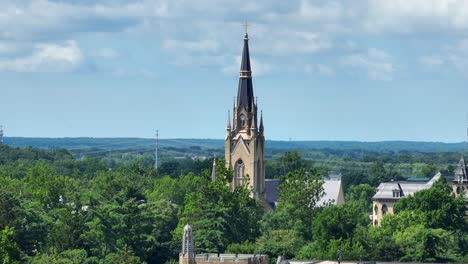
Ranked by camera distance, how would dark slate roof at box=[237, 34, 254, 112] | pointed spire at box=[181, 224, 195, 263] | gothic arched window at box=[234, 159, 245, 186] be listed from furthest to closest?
1. gothic arched window at box=[234, 159, 245, 186]
2. dark slate roof at box=[237, 34, 254, 112]
3. pointed spire at box=[181, 224, 195, 263]

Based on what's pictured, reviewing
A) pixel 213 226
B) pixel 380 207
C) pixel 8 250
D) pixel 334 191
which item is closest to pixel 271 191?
pixel 334 191

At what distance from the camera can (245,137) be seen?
140 meters

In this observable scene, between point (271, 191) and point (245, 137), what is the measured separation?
13383mm

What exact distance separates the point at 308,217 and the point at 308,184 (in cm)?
567

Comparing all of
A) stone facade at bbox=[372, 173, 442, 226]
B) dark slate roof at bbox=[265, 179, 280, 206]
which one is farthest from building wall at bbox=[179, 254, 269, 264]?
stone facade at bbox=[372, 173, 442, 226]

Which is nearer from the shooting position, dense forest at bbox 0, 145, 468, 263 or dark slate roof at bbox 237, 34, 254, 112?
dense forest at bbox 0, 145, 468, 263

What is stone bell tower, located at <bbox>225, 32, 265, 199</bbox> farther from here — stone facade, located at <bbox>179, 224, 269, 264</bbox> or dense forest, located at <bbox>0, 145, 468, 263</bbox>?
stone facade, located at <bbox>179, 224, 269, 264</bbox>

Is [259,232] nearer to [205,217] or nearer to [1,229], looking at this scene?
[205,217]

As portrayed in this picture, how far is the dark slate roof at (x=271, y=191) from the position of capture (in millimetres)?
148125

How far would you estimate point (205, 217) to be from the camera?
107688 millimetres

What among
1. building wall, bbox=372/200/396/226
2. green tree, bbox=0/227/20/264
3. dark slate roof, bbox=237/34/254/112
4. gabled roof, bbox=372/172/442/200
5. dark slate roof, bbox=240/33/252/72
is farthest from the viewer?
gabled roof, bbox=372/172/442/200

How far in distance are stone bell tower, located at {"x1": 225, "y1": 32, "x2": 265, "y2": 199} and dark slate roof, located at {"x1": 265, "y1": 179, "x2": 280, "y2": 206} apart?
261 inches

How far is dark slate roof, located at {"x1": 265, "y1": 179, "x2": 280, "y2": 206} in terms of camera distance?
148 metres

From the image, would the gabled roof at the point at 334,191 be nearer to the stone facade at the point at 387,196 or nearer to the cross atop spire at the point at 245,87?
the stone facade at the point at 387,196
